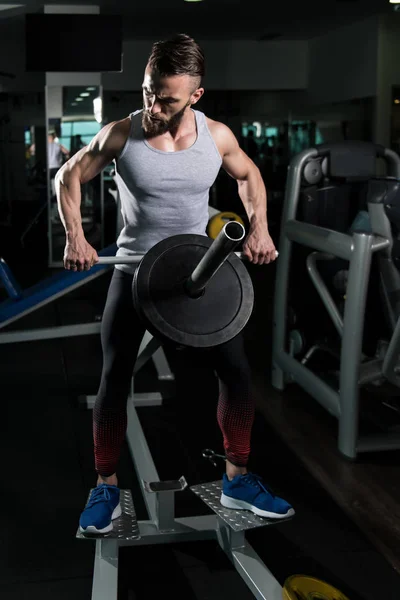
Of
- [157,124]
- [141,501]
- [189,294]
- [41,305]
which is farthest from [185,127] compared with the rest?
[41,305]

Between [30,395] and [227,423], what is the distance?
1.56m

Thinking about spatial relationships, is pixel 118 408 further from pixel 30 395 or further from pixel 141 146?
pixel 30 395

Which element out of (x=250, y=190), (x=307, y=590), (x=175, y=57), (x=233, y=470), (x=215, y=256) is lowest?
(x=307, y=590)

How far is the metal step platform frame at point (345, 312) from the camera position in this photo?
227 cm

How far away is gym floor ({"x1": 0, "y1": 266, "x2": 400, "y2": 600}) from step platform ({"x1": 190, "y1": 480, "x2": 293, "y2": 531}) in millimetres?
150

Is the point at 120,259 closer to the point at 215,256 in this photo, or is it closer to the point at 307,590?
the point at 215,256

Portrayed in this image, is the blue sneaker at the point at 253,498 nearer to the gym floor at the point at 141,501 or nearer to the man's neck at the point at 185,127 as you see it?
the gym floor at the point at 141,501

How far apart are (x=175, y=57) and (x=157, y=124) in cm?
14

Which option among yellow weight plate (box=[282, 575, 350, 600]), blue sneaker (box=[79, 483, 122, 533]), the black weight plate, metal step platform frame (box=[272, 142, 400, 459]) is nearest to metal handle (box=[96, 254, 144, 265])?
the black weight plate

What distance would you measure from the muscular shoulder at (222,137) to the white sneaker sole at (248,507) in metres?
0.79

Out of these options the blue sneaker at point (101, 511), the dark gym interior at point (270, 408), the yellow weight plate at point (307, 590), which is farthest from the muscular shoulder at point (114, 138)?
the yellow weight plate at point (307, 590)

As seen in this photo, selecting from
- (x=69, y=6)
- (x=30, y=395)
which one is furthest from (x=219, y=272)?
(x=69, y=6)

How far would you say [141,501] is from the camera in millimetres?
2027

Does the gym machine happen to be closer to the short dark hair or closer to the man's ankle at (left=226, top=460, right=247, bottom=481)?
the man's ankle at (left=226, top=460, right=247, bottom=481)
